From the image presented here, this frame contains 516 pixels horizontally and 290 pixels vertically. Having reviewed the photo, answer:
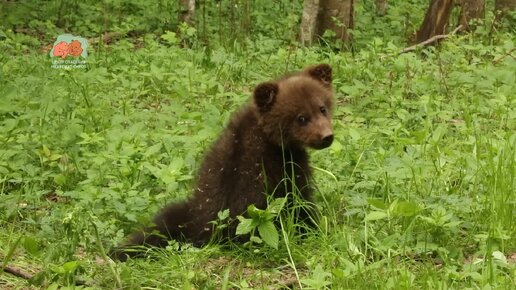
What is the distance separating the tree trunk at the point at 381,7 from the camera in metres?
16.7

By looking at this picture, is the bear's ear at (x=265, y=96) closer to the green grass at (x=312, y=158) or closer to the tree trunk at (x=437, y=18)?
the green grass at (x=312, y=158)

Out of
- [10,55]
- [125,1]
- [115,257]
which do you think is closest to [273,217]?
[115,257]

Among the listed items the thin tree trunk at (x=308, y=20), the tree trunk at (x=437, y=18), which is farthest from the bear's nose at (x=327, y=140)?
the tree trunk at (x=437, y=18)

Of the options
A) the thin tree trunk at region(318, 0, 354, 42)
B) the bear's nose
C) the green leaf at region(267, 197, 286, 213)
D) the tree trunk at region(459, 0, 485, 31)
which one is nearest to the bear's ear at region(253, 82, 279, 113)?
the bear's nose

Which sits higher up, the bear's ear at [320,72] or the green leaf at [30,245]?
the bear's ear at [320,72]

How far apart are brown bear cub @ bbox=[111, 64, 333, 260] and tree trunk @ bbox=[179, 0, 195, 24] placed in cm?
801

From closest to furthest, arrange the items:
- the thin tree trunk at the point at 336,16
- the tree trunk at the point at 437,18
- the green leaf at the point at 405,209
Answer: the green leaf at the point at 405,209 < the thin tree trunk at the point at 336,16 < the tree trunk at the point at 437,18

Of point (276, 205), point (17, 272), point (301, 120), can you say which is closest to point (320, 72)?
point (301, 120)

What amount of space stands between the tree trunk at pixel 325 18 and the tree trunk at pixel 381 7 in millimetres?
4374

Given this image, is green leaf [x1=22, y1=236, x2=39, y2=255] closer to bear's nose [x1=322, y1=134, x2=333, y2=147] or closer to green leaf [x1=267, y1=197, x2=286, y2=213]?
green leaf [x1=267, y1=197, x2=286, y2=213]

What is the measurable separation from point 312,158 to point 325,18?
235 inches

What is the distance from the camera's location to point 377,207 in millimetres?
4926

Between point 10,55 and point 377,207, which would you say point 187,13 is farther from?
point 377,207

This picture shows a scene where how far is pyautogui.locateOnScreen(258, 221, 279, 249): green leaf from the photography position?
4.97 metres
